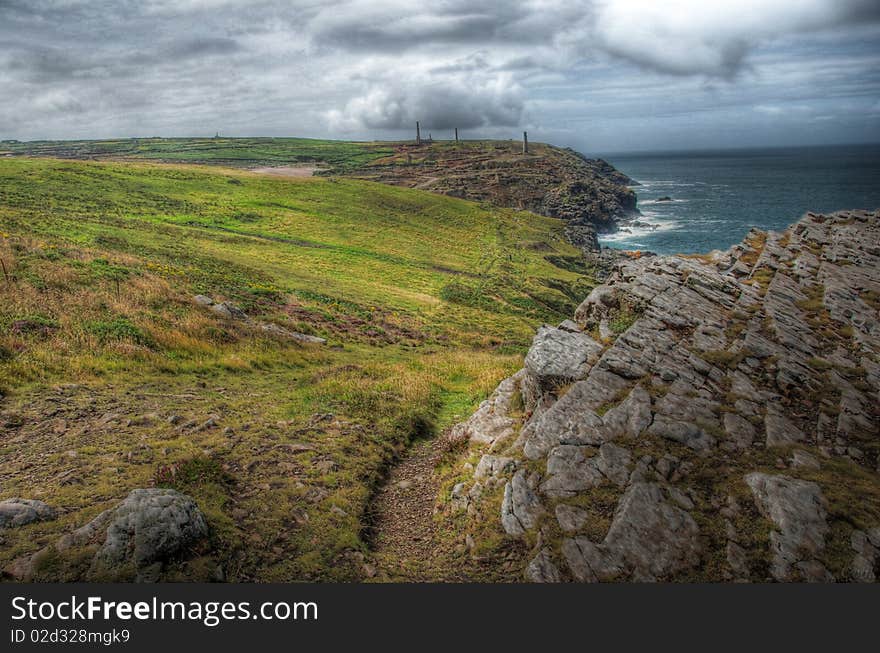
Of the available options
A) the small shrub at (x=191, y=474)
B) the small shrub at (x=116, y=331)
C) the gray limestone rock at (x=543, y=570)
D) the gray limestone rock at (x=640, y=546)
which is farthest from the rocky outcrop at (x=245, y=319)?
the gray limestone rock at (x=640, y=546)

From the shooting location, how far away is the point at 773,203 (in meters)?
130

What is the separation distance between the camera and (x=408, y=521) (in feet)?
35.9

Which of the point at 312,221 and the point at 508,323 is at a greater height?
the point at 312,221

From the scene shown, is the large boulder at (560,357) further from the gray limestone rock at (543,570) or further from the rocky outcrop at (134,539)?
the rocky outcrop at (134,539)

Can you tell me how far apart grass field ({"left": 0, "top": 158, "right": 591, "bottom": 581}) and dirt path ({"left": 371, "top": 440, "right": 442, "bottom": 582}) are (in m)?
0.46

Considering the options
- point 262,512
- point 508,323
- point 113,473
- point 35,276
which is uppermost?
point 35,276

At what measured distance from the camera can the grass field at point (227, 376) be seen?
31.1 feet

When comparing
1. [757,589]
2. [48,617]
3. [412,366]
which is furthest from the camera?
[412,366]

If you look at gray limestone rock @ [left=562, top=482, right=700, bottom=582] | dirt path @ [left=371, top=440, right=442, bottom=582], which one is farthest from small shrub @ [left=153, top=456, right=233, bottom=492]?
gray limestone rock @ [left=562, top=482, right=700, bottom=582]

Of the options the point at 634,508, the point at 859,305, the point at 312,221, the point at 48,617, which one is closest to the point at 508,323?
the point at 859,305

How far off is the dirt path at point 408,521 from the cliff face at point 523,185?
81.9 meters

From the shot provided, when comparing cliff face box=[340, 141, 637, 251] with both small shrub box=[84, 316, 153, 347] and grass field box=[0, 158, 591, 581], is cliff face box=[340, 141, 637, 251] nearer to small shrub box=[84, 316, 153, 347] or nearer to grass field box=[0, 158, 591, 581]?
grass field box=[0, 158, 591, 581]

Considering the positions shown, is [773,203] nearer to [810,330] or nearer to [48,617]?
[810,330]

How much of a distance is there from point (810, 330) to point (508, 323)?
24.9m
